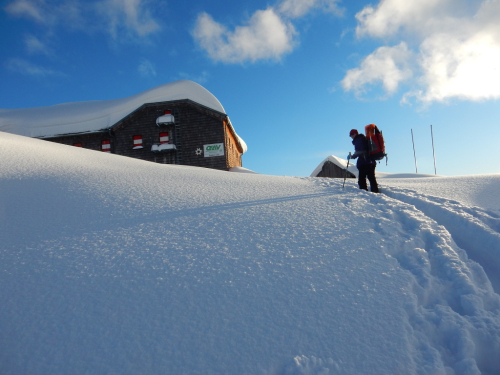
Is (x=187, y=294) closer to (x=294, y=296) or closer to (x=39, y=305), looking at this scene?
(x=294, y=296)

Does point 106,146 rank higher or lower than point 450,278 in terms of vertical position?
higher

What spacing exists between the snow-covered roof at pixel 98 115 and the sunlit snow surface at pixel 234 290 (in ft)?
49.2

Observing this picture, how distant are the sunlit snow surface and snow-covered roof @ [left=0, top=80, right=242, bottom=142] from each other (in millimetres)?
14999

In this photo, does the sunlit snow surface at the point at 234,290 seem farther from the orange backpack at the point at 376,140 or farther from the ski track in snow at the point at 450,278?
the orange backpack at the point at 376,140

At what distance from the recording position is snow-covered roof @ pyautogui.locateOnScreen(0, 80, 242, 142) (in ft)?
61.0

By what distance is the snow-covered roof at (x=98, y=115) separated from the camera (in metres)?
18.6

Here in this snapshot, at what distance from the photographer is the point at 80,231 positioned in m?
3.27

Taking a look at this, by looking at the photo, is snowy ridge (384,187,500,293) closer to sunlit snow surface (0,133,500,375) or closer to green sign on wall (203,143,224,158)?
sunlit snow surface (0,133,500,375)

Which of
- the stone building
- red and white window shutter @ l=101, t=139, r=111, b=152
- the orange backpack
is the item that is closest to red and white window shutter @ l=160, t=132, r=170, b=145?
the stone building

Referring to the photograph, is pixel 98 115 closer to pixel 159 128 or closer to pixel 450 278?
pixel 159 128

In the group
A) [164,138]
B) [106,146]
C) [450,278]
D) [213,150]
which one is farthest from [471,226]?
[106,146]

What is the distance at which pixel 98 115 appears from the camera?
64.2 ft

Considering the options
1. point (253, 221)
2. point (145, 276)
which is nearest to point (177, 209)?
point (253, 221)

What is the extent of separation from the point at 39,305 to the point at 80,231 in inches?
44.1
